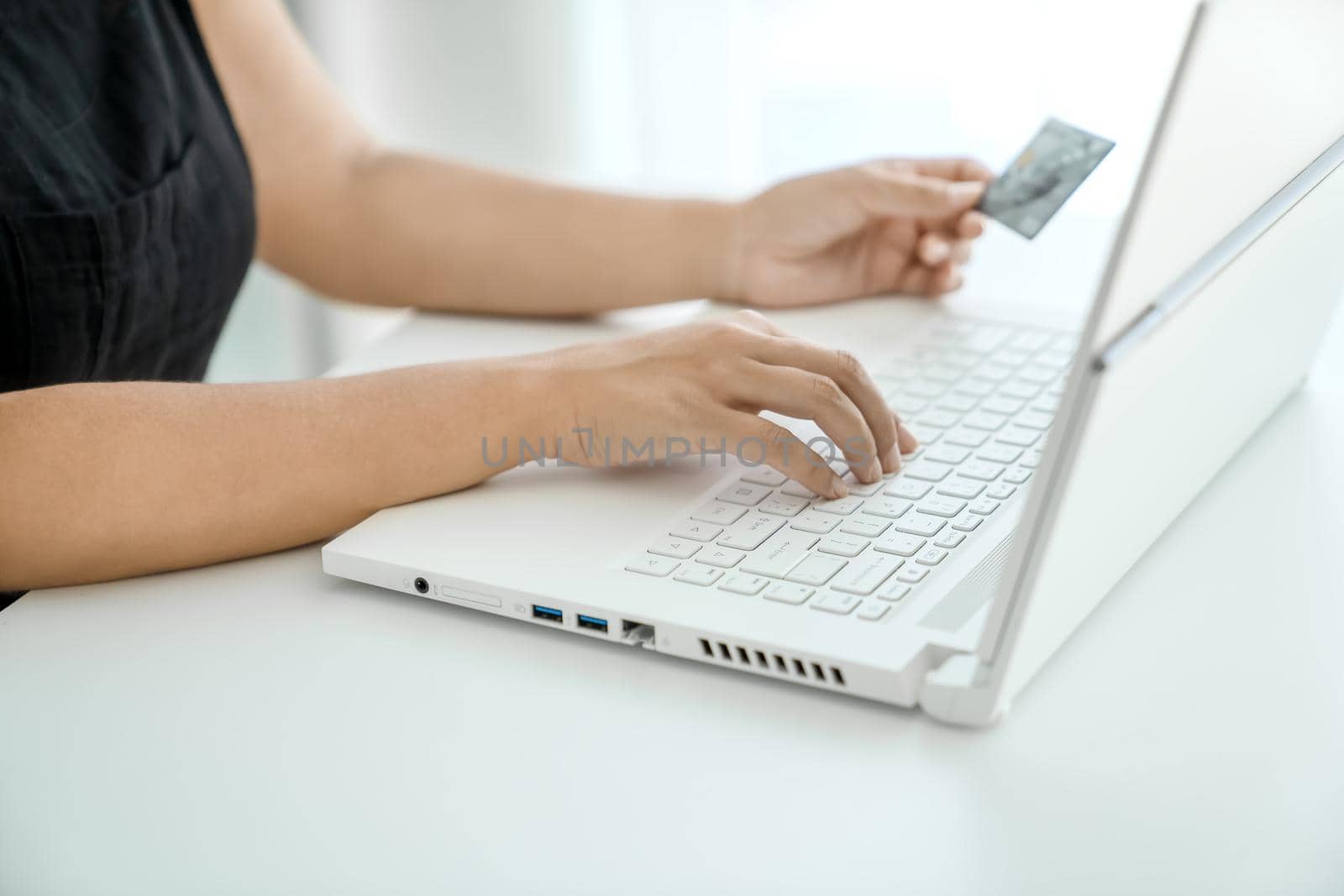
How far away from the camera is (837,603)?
691 millimetres

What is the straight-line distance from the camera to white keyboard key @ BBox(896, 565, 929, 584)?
2.34ft

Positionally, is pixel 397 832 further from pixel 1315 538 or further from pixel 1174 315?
pixel 1315 538

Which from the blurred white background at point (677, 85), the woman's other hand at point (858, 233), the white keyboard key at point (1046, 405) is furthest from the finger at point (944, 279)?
the blurred white background at point (677, 85)

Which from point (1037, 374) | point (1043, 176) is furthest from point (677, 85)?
point (1037, 374)

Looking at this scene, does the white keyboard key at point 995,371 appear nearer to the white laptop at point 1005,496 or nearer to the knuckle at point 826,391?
the white laptop at point 1005,496

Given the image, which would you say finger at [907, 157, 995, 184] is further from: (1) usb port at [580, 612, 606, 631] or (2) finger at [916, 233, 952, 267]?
(1) usb port at [580, 612, 606, 631]

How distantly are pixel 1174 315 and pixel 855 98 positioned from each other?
1.98m

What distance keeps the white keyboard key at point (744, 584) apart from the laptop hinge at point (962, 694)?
112 mm

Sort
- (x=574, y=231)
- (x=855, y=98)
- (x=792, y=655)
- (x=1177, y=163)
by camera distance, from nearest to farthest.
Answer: (x=1177, y=163)
(x=792, y=655)
(x=574, y=231)
(x=855, y=98)

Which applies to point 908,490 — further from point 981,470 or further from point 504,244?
point 504,244

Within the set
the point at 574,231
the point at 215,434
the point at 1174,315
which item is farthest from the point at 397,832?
the point at 574,231

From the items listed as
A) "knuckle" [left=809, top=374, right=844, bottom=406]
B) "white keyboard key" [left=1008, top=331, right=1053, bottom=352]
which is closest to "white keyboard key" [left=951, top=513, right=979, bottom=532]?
"knuckle" [left=809, top=374, right=844, bottom=406]

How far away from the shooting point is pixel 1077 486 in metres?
0.57

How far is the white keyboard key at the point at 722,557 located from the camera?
745mm
